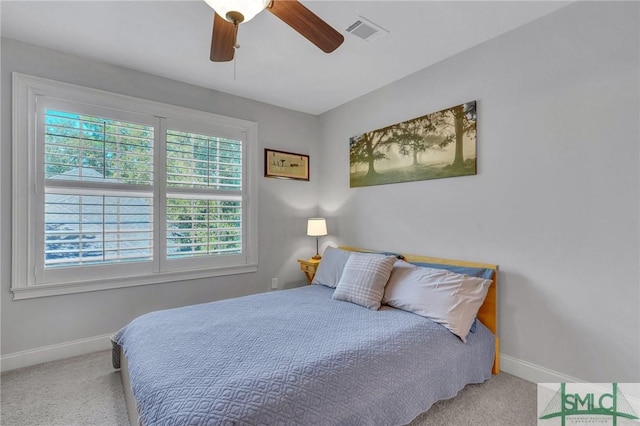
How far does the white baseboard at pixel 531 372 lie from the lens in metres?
1.99

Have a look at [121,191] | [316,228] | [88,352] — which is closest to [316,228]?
[316,228]

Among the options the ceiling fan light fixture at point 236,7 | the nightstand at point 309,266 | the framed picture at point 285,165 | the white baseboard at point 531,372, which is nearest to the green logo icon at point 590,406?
the white baseboard at point 531,372

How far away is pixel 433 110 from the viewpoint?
2738mm

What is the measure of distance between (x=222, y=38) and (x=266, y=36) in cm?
76

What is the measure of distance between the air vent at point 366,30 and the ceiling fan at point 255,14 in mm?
665

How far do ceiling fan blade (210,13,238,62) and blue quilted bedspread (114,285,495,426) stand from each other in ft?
5.41

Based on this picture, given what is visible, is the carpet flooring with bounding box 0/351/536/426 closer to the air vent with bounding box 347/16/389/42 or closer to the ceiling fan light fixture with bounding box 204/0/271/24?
the ceiling fan light fixture with bounding box 204/0/271/24

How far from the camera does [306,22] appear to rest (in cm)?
150

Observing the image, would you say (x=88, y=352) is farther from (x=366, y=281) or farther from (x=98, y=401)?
(x=366, y=281)

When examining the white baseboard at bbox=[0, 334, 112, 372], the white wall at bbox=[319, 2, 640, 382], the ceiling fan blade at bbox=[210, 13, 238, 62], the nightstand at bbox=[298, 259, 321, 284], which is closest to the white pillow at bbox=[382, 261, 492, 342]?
the white wall at bbox=[319, 2, 640, 382]

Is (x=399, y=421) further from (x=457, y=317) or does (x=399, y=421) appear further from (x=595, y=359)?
(x=595, y=359)

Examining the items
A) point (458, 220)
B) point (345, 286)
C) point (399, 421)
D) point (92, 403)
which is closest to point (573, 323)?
point (458, 220)

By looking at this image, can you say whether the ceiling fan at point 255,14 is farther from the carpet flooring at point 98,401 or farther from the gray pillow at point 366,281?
the carpet flooring at point 98,401

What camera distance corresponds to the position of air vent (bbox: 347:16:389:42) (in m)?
2.11
